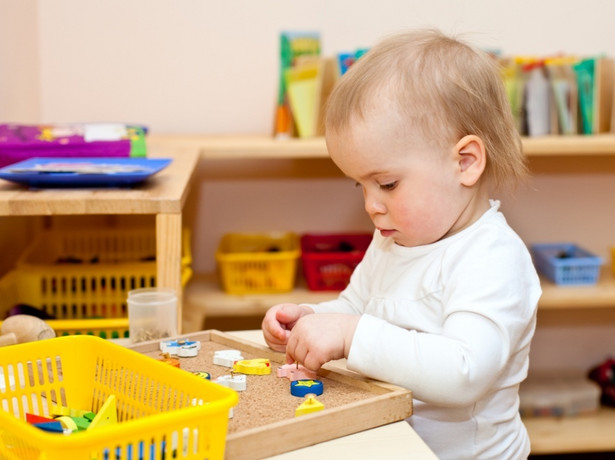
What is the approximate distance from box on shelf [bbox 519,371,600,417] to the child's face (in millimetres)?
1401

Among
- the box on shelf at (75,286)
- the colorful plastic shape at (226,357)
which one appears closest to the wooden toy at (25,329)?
the colorful plastic shape at (226,357)

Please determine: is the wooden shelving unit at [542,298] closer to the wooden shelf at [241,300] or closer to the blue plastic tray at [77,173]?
the wooden shelf at [241,300]

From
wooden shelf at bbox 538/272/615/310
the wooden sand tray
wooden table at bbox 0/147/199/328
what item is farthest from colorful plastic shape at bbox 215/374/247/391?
wooden shelf at bbox 538/272/615/310

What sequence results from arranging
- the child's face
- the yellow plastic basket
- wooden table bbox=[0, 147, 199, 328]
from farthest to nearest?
1. wooden table bbox=[0, 147, 199, 328]
2. the child's face
3. the yellow plastic basket

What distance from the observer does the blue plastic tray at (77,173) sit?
1.26 m

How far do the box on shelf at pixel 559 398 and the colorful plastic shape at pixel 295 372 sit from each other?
4.83 feet

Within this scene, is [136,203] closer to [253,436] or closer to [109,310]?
[109,310]

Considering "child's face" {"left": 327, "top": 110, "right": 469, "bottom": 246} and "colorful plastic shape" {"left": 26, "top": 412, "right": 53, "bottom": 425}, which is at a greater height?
"child's face" {"left": 327, "top": 110, "right": 469, "bottom": 246}

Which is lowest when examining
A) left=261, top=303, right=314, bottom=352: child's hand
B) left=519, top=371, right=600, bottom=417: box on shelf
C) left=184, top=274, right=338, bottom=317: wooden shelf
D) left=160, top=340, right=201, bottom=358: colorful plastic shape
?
left=519, top=371, right=600, bottom=417: box on shelf

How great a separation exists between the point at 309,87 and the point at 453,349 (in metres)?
1.26

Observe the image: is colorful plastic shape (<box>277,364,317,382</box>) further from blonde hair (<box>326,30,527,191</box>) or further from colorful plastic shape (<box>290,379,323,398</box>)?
blonde hair (<box>326,30,527,191</box>)

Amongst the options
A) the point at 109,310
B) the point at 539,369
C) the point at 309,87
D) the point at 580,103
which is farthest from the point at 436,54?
the point at 539,369

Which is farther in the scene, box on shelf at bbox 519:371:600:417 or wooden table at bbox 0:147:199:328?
box on shelf at bbox 519:371:600:417

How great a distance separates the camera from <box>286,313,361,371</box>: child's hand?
0.85 m
